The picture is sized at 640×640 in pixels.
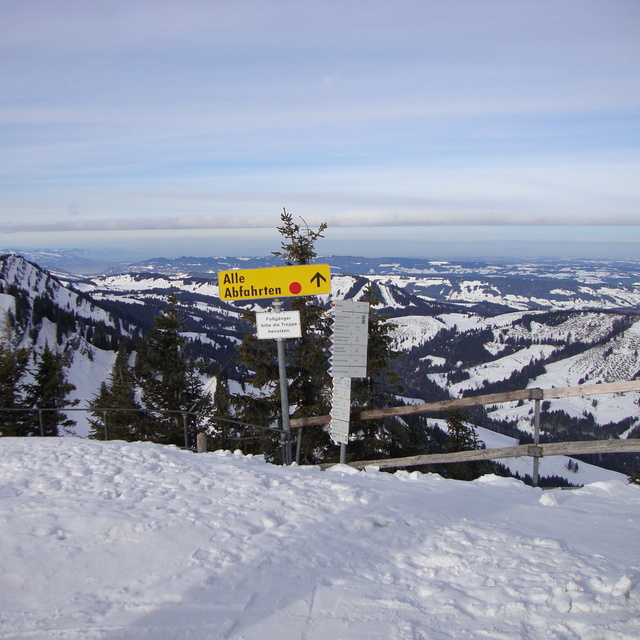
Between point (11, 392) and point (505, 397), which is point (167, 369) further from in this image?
point (505, 397)

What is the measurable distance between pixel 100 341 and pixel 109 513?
470ft

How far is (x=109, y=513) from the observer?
15.3ft

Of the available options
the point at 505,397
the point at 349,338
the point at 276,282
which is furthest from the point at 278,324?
the point at 505,397

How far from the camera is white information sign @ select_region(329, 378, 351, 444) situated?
747 cm

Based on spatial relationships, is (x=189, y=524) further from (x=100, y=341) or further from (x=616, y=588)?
(x=100, y=341)

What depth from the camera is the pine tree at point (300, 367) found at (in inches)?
577

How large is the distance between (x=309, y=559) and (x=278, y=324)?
164 inches

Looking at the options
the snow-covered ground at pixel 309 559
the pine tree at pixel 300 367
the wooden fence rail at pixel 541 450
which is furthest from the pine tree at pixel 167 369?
the wooden fence rail at pixel 541 450

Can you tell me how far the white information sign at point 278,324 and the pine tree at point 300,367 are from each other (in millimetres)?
6923

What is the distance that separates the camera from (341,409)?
757 centimetres

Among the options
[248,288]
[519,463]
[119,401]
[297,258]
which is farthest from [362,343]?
[519,463]

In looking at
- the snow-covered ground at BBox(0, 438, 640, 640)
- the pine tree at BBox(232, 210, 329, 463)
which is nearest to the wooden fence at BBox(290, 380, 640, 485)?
the snow-covered ground at BBox(0, 438, 640, 640)

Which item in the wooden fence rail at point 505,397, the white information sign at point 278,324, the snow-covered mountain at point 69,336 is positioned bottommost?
the snow-covered mountain at point 69,336

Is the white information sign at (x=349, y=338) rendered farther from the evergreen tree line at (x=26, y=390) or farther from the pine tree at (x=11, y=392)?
the pine tree at (x=11, y=392)
